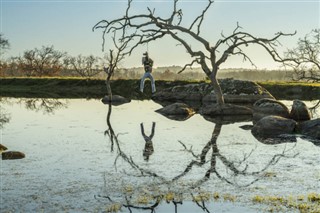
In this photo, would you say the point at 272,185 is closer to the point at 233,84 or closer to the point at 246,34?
the point at 246,34

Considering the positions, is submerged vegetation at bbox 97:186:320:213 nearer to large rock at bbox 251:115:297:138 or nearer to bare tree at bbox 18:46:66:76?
large rock at bbox 251:115:297:138

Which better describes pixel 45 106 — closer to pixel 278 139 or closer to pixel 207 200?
pixel 278 139

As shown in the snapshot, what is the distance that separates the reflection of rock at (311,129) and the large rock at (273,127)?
0.43m

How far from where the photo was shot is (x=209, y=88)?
3981 cm

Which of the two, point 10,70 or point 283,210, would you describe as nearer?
point 283,210

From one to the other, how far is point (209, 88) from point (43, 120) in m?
19.5

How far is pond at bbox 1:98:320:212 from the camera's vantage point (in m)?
8.55

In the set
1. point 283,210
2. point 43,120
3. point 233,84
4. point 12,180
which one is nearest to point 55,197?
point 12,180

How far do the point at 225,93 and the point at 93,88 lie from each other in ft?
91.4

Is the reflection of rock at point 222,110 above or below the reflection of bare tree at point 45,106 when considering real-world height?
above

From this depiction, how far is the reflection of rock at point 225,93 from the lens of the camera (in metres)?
36.7

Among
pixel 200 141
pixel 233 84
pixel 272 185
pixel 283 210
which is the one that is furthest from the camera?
pixel 233 84

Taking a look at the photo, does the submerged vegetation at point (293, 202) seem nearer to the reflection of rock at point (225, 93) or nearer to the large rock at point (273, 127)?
the large rock at point (273, 127)

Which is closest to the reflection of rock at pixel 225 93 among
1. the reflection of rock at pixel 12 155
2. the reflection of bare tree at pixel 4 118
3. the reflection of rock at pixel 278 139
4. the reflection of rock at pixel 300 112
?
the reflection of rock at pixel 300 112
